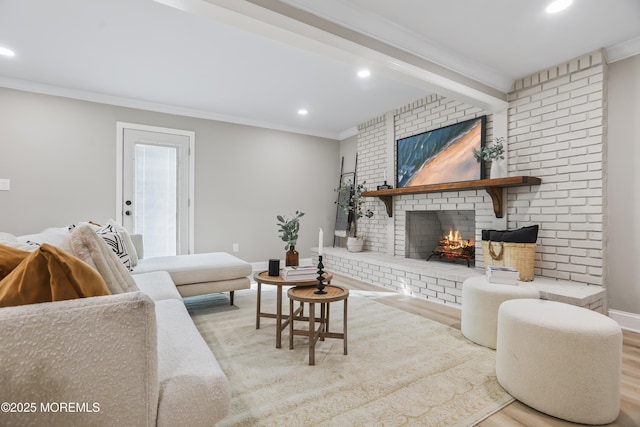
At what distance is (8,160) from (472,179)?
519 cm

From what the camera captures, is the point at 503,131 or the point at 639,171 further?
the point at 503,131

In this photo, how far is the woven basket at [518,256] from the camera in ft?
9.09

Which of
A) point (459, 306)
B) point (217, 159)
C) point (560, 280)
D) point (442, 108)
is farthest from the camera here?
point (217, 159)

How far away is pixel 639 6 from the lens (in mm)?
2162

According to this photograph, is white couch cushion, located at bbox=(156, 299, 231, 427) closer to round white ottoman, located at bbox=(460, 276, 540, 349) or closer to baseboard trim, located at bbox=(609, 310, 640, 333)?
round white ottoman, located at bbox=(460, 276, 540, 349)

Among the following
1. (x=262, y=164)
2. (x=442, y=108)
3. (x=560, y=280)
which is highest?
(x=442, y=108)

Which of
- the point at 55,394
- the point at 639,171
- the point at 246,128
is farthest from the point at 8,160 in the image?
the point at 639,171

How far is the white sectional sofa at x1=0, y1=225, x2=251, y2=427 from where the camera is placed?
80 cm

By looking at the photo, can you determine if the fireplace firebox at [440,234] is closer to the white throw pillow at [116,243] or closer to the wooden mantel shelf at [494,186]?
the wooden mantel shelf at [494,186]

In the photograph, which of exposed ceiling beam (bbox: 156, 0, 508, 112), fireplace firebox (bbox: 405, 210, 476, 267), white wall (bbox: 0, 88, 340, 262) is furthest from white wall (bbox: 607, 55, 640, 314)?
white wall (bbox: 0, 88, 340, 262)

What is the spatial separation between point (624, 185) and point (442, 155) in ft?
5.52

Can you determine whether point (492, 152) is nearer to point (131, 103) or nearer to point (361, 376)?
point (361, 376)

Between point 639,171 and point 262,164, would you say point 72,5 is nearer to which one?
point 262,164

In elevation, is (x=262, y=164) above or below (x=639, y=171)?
above
